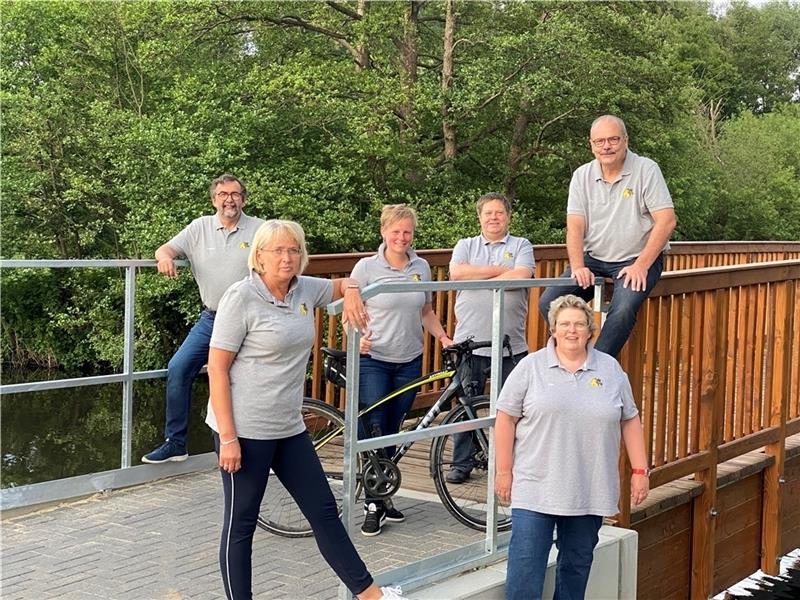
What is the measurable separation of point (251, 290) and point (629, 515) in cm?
273

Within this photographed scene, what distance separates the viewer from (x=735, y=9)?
41812mm

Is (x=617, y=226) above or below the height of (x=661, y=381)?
above

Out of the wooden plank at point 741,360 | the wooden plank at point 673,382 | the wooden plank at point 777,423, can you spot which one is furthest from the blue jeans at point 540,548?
the wooden plank at point 777,423

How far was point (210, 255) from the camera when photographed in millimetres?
5934

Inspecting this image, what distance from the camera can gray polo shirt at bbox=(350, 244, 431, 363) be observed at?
5.35 metres

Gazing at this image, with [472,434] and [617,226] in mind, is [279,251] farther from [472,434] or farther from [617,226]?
[617,226]

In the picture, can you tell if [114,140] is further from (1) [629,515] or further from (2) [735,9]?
(2) [735,9]

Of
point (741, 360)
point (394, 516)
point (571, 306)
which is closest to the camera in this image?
point (571, 306)

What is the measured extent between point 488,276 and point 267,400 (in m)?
1.95

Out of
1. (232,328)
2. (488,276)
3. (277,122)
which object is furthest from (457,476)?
(277,122)

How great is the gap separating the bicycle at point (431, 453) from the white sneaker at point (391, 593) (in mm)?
966

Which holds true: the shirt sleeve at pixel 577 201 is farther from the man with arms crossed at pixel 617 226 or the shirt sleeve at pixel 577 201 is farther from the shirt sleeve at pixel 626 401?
the shirt sleeve at pixel 626 401

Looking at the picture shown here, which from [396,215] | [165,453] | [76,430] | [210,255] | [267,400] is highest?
[396,215]

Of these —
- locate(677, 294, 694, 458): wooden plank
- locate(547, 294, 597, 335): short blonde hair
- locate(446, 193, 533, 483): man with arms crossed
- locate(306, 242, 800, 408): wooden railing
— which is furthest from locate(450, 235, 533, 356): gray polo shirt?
locate(547, 294, 597, 335): short blonde hair
